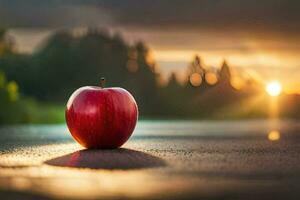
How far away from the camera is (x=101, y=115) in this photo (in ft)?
40.2

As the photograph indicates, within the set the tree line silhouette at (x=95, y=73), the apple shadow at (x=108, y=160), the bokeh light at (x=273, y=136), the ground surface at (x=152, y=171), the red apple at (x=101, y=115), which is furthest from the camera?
the tree line silhouette at (x=95, y=73)

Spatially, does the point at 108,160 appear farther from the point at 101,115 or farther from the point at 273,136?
the point at 273,136

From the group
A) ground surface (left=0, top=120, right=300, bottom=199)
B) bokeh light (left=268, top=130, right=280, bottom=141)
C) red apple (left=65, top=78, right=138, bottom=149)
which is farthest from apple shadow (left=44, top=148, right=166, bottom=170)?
bokeh light (left=268, top=130, right=280, bottom=141)

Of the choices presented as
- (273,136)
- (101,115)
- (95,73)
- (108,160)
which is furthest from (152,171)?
(95,73)

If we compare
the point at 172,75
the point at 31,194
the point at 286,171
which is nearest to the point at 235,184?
the point at 286,171

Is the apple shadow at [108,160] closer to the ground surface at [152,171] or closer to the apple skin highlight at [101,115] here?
the ground surface at [152,171]

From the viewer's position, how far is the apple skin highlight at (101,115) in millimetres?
12234

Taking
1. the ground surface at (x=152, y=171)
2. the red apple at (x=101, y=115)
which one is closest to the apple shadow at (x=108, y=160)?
the ground surface at (x=152, y=171)

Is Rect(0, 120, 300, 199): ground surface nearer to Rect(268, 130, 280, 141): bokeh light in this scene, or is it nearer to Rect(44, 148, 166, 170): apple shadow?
Rect(44, 148, 166, 170): apple shadow

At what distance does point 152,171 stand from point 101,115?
2817 millimetres

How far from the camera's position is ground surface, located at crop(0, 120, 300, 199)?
25.0 feet

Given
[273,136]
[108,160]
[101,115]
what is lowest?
[108,160]

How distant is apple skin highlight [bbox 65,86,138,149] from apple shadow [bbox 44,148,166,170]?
243mm

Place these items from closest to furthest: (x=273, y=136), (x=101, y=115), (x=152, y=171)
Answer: (x=152, y=171) → (x=101, y=115) → (x=273, y=136)
